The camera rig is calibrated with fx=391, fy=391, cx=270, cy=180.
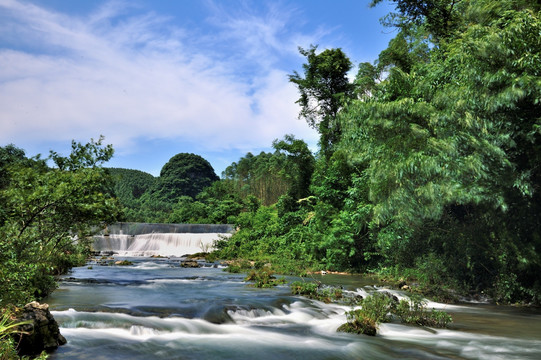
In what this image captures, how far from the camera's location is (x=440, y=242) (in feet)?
43.2

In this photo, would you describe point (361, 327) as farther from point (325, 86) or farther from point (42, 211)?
point (325, 86)

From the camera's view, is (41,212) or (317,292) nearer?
(41,212)

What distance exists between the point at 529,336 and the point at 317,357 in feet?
14.4

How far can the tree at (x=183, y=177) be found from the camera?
68.1m

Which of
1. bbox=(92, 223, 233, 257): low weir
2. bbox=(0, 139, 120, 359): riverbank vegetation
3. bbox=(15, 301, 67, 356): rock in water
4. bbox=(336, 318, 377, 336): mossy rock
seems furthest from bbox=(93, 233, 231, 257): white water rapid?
bbox=(15, 301, 67, 356): rock in water

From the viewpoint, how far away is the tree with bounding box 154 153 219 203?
68.1 m

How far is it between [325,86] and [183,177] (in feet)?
156

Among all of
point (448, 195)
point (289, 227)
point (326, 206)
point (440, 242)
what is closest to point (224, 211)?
point (289, 227)

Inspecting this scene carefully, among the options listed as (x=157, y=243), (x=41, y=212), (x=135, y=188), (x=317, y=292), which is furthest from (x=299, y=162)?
(x=135, y=188)

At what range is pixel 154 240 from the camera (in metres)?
31.0

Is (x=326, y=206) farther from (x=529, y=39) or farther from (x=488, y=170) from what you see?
(x=529, y=39)

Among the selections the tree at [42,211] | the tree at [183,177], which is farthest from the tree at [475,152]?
the tree at [183,177]

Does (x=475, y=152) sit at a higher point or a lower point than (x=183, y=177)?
lower

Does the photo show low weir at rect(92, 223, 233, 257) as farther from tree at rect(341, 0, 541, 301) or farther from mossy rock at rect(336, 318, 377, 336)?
mossy rock at rect(336, 318, 377, 336)
